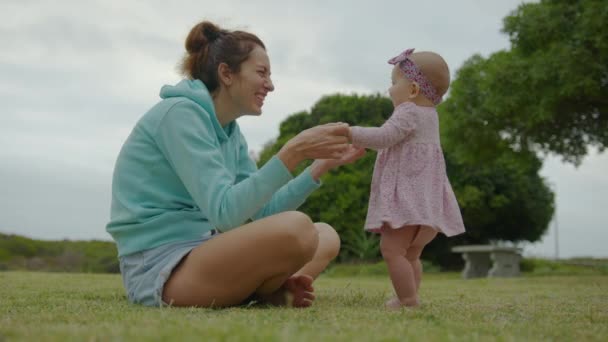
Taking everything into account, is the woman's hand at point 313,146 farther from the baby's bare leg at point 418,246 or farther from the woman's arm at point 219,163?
the baby's bare leg at point 418,246

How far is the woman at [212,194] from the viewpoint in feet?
9.95

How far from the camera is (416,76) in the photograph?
12.3 ft

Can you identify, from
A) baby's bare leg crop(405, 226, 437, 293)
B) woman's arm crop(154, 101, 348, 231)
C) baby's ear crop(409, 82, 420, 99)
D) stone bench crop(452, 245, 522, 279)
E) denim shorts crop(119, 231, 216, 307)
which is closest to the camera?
woman's arm crop(154, 101, 348, 231)

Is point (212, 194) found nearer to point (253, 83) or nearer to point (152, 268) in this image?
point (152, 268)

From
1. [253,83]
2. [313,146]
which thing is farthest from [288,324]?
[253,83]

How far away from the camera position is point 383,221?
3531 mm

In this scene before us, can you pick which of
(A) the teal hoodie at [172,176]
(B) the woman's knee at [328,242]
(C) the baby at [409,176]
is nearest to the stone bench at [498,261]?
(B) the woman's knee at [328,242]

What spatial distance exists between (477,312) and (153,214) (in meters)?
1.75

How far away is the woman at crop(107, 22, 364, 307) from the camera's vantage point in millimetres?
3033

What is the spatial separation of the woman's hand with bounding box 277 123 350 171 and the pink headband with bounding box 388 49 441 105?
0.80 metres

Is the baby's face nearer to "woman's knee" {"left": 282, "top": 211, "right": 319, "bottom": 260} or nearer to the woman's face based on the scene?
the woman's face

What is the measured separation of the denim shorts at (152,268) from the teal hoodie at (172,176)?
0.05m

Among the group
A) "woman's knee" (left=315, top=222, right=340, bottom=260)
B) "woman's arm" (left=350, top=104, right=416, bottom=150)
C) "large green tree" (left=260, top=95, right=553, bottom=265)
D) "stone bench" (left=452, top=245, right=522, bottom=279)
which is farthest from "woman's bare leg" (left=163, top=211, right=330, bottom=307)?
"stone bench" (left=452, top=245, right=522, bottom=279)

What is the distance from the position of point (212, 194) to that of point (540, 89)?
999cm
